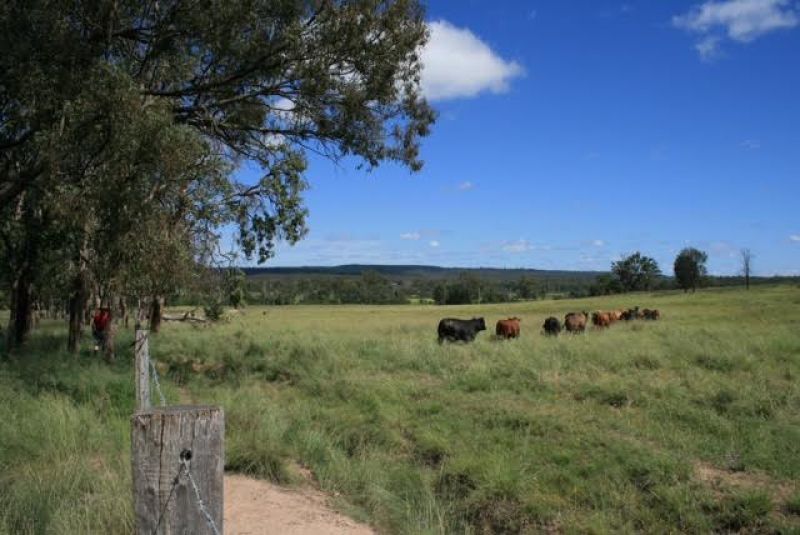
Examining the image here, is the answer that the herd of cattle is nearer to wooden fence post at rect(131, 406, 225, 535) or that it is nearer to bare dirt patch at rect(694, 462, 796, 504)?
bare dirt patch at rect(694, 462, 796, 504)

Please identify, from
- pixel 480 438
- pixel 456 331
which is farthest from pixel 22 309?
pixel 480 438

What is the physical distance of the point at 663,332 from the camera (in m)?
24.4

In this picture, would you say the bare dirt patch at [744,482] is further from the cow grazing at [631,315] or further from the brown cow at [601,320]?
the cow grazing at [631,315]

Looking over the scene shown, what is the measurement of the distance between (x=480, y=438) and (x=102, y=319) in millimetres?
13302

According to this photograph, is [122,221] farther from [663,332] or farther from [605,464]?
[663,332]

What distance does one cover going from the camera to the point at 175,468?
3646 mm

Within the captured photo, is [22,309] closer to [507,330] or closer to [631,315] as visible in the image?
[507,330]

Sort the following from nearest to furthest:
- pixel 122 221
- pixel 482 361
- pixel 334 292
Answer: pixel 122 221 → pixel 482 361 → pixel 334 292

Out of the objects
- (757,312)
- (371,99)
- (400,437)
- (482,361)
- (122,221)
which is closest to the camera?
(400,437)

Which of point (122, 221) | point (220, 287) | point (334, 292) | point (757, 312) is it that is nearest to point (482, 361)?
point (220, 287)

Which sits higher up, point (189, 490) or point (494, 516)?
point (189, 490)

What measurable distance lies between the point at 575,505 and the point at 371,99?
33.0 ft

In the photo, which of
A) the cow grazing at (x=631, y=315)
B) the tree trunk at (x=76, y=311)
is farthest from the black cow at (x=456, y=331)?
the cow grazing at (x=631, y=315)

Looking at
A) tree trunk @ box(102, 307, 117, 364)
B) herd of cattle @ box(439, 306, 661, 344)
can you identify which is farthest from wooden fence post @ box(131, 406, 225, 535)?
herd of cattle @ box(439, 306, 661, 344)
